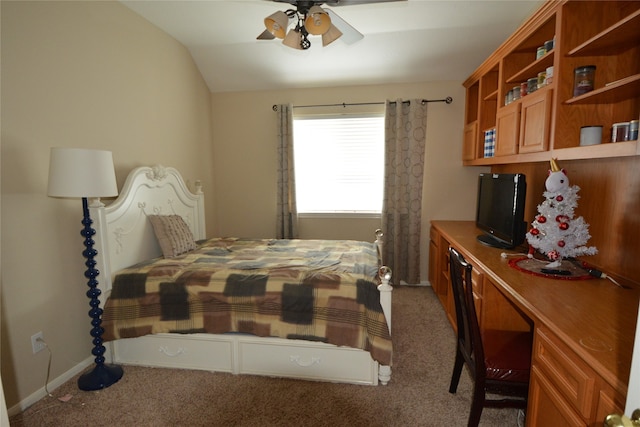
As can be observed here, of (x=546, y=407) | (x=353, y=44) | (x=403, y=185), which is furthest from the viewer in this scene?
(x=403, y=185)

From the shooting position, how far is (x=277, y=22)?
6.81 feet

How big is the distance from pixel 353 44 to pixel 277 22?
1498 millimetres

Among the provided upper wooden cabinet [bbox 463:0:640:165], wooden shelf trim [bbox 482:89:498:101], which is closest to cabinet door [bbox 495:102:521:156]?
upper wooden cabinet [bbox 463:0:640:165]

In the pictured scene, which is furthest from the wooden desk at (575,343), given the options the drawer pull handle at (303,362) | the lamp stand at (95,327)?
the lamp stand at (95,327)

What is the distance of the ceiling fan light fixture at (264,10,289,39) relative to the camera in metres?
2.05

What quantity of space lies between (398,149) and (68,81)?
10.1ft

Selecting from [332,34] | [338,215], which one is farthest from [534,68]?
[338,215]

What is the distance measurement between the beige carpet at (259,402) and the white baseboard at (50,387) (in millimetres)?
41

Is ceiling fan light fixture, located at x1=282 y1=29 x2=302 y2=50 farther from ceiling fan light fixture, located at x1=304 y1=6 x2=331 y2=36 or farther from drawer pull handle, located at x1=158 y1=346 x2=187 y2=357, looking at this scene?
drawer pull handle, located at x1=158 y1=346 x2=187 y2=357

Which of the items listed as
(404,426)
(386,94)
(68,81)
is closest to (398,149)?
(386,94)

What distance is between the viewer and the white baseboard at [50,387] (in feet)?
6.45

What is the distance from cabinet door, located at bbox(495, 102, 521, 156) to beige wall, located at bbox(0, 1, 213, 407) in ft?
10.3

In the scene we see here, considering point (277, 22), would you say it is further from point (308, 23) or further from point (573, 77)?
point (573, 77)

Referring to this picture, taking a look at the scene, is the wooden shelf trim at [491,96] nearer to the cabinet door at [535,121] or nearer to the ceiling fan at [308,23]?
the cabinet door at [535,121]
